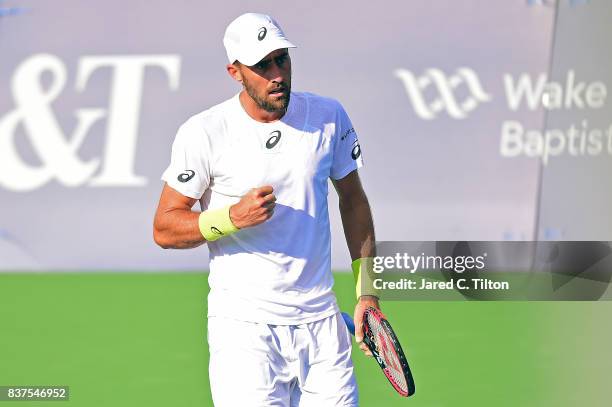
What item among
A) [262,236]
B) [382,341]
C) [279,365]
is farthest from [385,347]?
[262,236]

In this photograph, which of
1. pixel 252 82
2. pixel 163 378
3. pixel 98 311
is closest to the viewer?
pixel 252 82

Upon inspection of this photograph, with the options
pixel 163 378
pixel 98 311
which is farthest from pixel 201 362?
pixel 98 311

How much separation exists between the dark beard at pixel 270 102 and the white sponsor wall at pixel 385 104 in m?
6.96

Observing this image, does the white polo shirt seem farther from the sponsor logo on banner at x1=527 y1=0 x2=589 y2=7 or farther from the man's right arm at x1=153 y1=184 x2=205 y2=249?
the sponsor logo on banner at x1=527 y1=0 x2=589 y2=7

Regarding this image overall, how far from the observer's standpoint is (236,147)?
202 inches

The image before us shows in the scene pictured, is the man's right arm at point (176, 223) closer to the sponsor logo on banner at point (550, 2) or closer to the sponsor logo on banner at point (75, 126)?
the sponsor logo on banner at point (75, 126)

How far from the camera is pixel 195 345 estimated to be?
10070 millimetres

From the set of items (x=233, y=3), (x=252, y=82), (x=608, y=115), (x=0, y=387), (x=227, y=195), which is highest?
(x=233, y=3)

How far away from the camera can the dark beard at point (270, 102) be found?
508 cm

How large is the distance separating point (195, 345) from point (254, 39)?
5.35 m

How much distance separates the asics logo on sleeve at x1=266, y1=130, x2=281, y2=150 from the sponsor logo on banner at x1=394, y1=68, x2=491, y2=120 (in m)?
7.23

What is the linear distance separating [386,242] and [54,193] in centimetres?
321

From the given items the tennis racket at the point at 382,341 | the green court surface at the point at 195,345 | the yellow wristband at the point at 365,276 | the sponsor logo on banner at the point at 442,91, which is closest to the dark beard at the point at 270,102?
the yellow wristband at the point at 365,276

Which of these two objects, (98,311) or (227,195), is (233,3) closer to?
(98,311)
